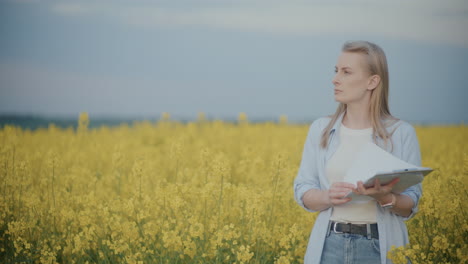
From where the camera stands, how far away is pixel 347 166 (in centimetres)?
256

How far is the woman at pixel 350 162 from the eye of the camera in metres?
2.42

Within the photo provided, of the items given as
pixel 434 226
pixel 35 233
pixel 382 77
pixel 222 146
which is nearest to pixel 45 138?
pixel 222 146

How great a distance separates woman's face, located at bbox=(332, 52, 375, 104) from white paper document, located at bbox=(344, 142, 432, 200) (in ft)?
1.05

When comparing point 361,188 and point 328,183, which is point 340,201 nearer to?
point 361,188

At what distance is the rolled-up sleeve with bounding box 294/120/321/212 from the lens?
2.60m

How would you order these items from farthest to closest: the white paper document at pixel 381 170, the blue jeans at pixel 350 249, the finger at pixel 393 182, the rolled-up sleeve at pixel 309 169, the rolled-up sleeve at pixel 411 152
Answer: the rolled-up sleeve at pixel 309 169
the rolled-up sleeve at pixel 411 152
the blue jeans at pixel 350 249
the finger at pixel 393 182
the white paper document at pixel 381 170

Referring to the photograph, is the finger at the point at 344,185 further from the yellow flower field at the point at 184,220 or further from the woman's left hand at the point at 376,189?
the yellow flower field at the point at 184,220

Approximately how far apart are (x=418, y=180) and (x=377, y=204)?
0.27 meters

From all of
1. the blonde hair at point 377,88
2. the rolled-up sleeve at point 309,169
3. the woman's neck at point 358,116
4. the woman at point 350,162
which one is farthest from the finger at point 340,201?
the woman's neck at point 358,116

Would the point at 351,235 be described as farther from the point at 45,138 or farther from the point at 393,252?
the point at 45,138

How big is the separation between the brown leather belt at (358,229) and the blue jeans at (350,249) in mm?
19

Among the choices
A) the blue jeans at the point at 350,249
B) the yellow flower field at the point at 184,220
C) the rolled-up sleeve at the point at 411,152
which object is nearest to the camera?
the blue jeans at the point at 350,249

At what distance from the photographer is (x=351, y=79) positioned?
254 centimetres

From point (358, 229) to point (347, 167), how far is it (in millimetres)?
333
